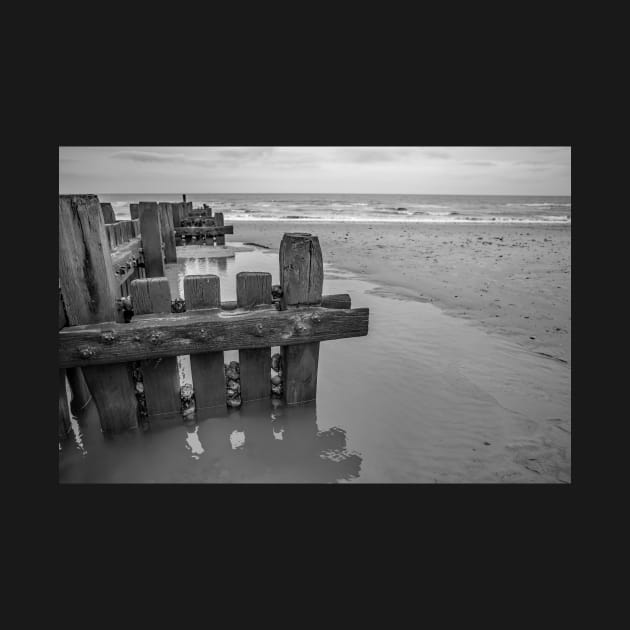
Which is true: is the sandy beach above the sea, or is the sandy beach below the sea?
below

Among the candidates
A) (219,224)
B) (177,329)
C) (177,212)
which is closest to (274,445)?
(177,329)

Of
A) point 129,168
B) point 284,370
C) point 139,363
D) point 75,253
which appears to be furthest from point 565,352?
point 129,168

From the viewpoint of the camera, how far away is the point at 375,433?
3.36 metres

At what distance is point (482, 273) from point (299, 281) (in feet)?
23.1

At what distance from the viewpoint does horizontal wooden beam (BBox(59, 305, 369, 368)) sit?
275cm

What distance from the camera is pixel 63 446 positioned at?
305 centimetres

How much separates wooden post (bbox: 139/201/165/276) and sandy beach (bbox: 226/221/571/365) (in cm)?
393

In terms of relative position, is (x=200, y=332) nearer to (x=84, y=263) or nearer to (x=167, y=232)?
(x=84, y=263)

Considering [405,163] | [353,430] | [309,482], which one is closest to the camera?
[309,482]

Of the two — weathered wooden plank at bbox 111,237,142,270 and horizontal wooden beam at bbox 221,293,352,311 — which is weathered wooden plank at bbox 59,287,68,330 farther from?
horizontal wooden beam at bbox 221,293,352,311

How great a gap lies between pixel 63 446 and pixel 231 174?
6.48m

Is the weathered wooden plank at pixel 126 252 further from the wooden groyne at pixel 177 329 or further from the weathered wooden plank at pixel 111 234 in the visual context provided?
the wooden groyne at pixel 177 329

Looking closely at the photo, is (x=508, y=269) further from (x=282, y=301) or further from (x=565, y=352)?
(x=282, y=301)

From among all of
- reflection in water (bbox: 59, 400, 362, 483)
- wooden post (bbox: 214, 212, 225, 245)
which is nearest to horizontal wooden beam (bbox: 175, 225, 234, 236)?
wooden post (bbox: 214, 212, 225, 245)
